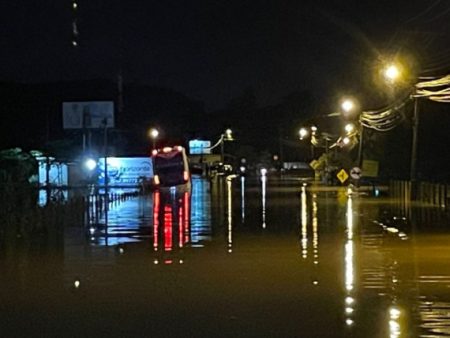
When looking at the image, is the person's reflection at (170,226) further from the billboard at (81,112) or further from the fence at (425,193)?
the billboard at (81,112)

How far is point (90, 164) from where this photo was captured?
255ft

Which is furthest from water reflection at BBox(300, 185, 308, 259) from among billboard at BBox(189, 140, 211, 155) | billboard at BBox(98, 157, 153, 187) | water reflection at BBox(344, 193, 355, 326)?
billboard at BBox(189, 140, 211, 155)

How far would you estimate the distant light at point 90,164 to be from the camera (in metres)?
77.6

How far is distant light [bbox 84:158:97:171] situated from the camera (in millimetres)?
77562

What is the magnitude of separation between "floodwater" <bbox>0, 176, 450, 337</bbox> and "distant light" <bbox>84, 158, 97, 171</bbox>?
45.5 metres

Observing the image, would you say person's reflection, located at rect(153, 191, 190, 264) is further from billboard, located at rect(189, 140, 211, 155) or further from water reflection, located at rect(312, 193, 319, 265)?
billboard, located at rect(189, 140, 211, 155)

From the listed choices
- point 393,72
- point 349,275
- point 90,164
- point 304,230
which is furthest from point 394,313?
point 90,164

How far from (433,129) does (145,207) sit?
113ft

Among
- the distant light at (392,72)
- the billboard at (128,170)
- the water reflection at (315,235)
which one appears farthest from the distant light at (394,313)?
the billboard at (128,170)

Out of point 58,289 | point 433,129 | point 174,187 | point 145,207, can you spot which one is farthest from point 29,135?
point 58,289

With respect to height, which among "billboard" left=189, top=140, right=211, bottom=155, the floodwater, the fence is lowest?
the floodwater

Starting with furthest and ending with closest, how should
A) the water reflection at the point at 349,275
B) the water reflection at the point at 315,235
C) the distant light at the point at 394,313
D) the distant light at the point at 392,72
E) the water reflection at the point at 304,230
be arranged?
1. the distant light at the point at 392,72
2. the water reflection at the point at 304,230
3. the water reflection at the point at 315,235
4. the water reflection at the point at 349,275
5. the distant light at the point at 394,313

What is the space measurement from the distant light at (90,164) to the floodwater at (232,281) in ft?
149

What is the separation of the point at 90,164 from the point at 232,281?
61.4 metres
